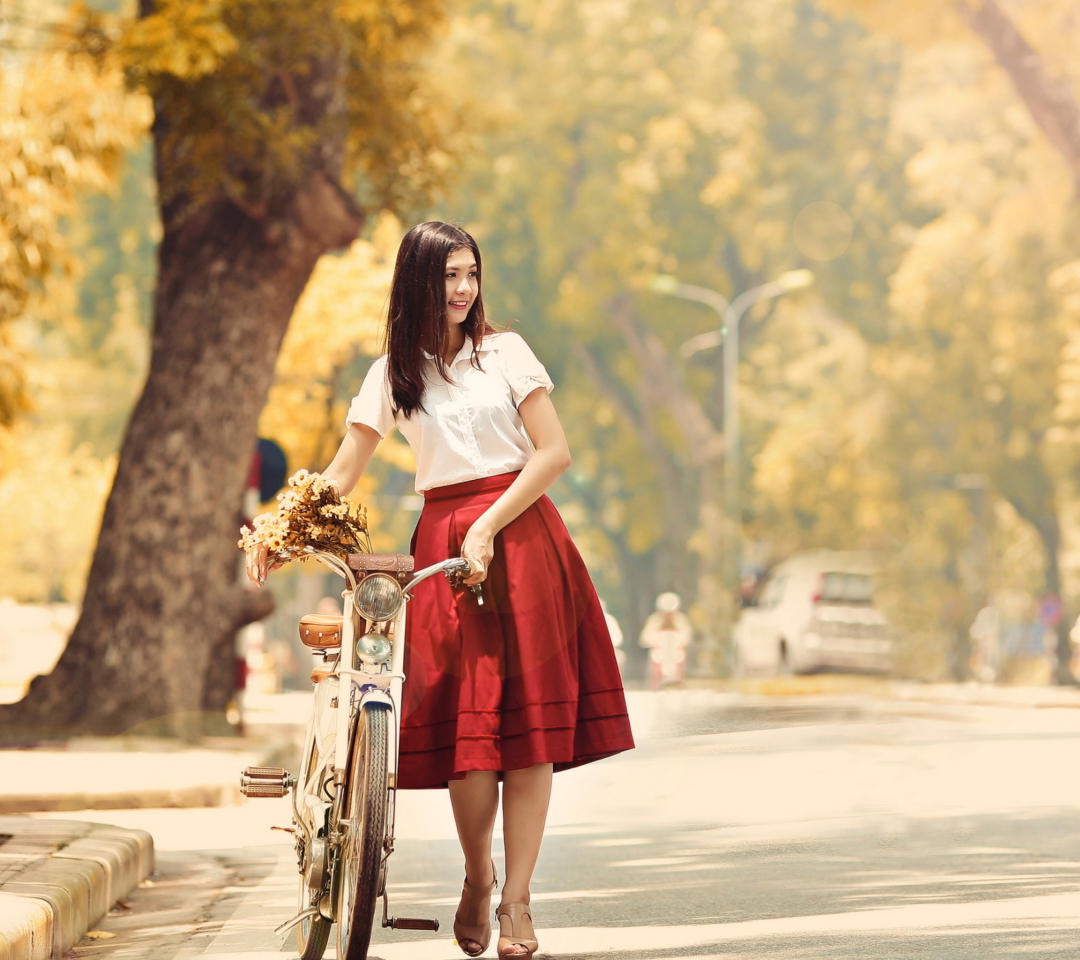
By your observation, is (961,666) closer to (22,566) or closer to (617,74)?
(617,74)

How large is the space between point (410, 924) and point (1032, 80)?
22.6 m

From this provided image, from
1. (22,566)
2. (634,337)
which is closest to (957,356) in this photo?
(634,337)

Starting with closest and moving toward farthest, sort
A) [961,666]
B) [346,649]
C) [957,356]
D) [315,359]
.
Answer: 1. [346,649]
2. [315,359]
3. [961,666]
4. [957,356]

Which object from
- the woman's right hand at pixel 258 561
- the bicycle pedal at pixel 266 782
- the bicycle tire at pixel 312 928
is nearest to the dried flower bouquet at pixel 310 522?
the woman's right hand at pixel 258 561

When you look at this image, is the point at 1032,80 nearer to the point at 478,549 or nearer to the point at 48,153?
the point at 48,153

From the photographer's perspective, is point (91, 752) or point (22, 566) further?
point (22, 566)

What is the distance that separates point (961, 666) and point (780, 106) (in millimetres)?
12767

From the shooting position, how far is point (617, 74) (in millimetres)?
40562

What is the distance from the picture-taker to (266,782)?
18.5ft

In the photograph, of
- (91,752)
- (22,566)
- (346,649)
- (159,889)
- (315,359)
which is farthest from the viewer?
(22,566)

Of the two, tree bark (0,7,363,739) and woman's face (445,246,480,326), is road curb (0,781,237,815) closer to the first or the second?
tree bark (0,7,363,739)

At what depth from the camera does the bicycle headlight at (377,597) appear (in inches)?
204

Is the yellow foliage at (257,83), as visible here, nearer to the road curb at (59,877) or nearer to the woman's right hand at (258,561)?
the road curb at (59,877)

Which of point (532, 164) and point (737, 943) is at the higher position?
point (532, 164)
